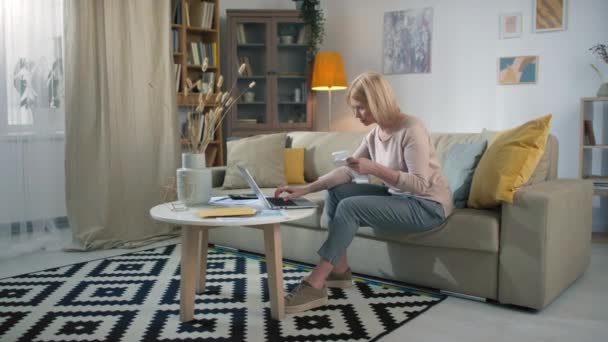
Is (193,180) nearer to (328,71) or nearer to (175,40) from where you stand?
(175,40)

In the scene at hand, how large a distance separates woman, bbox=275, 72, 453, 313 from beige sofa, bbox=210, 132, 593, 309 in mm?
147

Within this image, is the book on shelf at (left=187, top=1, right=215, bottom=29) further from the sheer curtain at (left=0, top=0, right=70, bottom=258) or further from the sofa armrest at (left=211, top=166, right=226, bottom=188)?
the sofa armrest at (left=211, top=166, right=226, bottom=188)

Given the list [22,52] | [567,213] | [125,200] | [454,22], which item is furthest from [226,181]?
[454,22]

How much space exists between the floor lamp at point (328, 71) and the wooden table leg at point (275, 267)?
115 inches

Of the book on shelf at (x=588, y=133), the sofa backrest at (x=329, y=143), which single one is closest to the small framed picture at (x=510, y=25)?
the book on shelf at (x=588, y=133)

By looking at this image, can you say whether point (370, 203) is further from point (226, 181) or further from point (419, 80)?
point (419, 80)

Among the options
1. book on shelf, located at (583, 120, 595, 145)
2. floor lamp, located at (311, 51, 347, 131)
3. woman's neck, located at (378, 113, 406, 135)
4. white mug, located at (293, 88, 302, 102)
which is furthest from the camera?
white mug, located at (293, 88, 302, 102)

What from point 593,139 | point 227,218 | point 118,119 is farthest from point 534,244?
point 118,119

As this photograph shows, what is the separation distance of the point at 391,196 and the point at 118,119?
2.16 m

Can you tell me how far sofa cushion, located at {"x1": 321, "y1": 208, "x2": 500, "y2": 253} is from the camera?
95.6 inches

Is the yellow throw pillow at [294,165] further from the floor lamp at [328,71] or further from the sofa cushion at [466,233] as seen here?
the floor lamp at [328,71]

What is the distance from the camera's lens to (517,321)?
2.30 meters

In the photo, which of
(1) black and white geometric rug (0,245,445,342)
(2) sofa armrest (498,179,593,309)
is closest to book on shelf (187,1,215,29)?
(1) black and white geometric rug (0,245,445,342)

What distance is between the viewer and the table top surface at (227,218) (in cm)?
212
